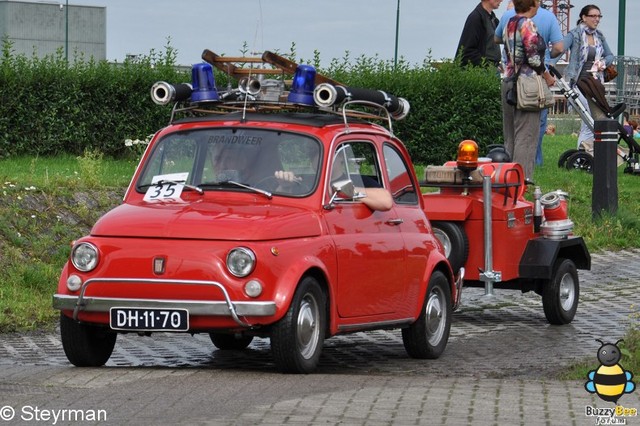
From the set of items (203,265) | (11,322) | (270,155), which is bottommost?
(11,322)

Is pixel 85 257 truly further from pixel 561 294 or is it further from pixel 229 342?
pixel 561 294

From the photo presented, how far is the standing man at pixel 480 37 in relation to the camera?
918 inches

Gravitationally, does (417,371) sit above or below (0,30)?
below

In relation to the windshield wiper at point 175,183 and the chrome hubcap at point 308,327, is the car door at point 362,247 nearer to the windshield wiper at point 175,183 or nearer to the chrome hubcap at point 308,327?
the chrome hubcap at point 308,327

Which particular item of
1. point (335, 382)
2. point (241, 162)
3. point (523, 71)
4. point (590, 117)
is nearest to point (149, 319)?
point (335, 382)

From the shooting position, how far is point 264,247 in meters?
9.29

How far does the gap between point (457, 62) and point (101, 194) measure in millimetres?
9064

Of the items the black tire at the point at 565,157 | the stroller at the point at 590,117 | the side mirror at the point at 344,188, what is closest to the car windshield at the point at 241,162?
the side mirror at the point at 344,188

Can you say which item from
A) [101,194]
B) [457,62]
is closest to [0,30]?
[457,62]

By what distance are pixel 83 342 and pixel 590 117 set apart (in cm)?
1249

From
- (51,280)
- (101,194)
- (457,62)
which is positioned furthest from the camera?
(457,62)

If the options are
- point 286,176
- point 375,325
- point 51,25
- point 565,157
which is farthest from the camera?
point 51,25

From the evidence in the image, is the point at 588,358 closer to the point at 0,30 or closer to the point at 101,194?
the point at 101,194

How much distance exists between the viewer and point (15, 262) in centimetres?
1434
